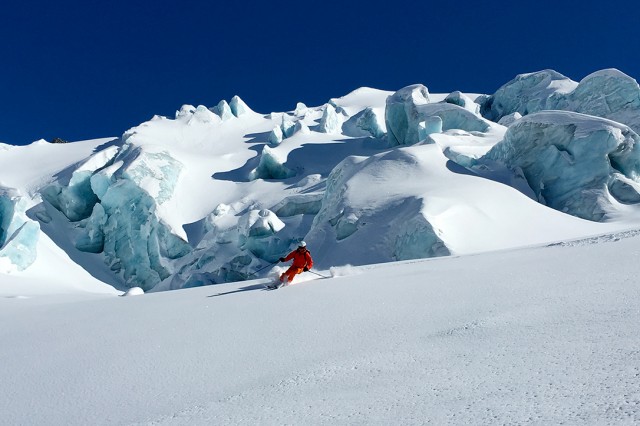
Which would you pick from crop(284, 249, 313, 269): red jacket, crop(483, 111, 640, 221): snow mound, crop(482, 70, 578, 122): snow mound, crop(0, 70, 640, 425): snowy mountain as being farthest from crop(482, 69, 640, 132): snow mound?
crop(284, 249, 313, 269): red jacket

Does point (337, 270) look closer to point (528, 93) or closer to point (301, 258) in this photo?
point (301, 258)

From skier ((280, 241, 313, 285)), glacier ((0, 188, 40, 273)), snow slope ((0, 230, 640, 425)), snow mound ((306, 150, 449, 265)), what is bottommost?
glacier ((0, 188, 40, 273))

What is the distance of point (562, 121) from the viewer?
16234mm

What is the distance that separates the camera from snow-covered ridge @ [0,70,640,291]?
1252cm

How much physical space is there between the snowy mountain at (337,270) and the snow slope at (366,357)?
18mm

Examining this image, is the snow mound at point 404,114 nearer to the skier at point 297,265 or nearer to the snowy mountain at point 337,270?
the snowy mountain at point 337,270

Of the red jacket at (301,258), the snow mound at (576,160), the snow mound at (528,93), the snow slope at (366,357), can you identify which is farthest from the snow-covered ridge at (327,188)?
the snow slope at (366,357)

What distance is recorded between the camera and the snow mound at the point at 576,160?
14828 mm

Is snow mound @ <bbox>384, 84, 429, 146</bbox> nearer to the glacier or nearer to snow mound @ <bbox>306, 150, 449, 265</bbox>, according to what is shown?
snow mound @ <bbox>306, 150, 449, 265</bbox>

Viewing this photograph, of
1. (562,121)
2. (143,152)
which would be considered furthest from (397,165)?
(143,152)

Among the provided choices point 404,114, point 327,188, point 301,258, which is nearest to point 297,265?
point 301,258

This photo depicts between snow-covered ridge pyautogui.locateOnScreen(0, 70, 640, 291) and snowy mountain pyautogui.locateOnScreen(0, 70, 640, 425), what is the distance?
0.09 metres

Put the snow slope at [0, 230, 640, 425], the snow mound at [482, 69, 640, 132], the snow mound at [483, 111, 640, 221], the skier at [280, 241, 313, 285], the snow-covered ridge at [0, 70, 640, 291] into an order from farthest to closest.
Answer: the snow mound at [482, 69, 640, 132], the snow mound at [483, 111, 640, 221], the snow-covered ridge at [0, 70, 640, 291], the skier at [280, 241, 313, 285], the snow slope at [0, 230, 640, 425]

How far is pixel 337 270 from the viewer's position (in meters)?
6.73
